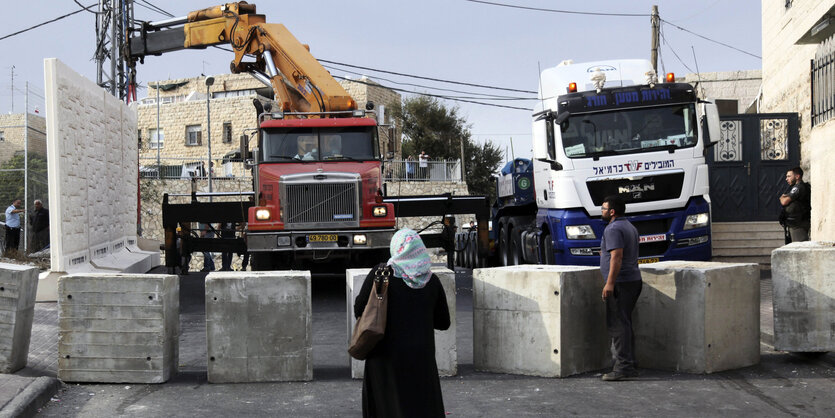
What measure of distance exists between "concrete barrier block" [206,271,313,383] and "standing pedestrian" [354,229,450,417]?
3226 millimetres

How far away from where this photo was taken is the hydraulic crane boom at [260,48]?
16.8 meters

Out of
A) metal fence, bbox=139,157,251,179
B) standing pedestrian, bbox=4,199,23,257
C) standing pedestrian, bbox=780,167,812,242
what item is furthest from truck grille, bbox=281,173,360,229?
metal fence, bbox=139,157,251,179

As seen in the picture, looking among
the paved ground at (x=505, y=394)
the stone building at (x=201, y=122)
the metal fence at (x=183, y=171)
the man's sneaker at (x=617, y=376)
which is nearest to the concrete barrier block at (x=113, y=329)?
the paved ground at (x=505, y=394)

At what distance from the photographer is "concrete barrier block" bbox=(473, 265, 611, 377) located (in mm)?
8195

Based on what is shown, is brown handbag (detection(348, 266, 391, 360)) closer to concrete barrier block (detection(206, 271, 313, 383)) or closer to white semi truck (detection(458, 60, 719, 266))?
concrete barrier block (detection(206, 271, 313, 383))

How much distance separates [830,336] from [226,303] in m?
5.74

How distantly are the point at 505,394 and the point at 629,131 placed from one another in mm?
7426

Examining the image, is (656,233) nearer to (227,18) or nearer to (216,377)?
(216,377)

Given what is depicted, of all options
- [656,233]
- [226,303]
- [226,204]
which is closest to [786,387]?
[226,303]

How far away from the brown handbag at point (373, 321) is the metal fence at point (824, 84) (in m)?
10.7

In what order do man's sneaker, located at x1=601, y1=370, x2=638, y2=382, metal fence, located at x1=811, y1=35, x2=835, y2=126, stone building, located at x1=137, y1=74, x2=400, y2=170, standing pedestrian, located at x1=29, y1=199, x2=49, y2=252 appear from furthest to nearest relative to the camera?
stone building, located at x1=137, y1=74, x2=400, y2=170, standing pedestrian, located at x1=29, y1=199, x2=49, y2=252, metal fence, located at x1=811, y1=35, x2=835, y2=126, man's sneaker, located at x1=601, y1=370, x2=638, y2=382

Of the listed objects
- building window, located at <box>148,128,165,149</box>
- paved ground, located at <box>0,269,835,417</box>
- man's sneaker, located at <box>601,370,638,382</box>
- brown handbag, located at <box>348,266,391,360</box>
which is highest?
building window, located at <box>148,128,165,149</box>

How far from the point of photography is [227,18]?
18.8 meters

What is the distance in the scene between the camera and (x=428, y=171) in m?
49.7
